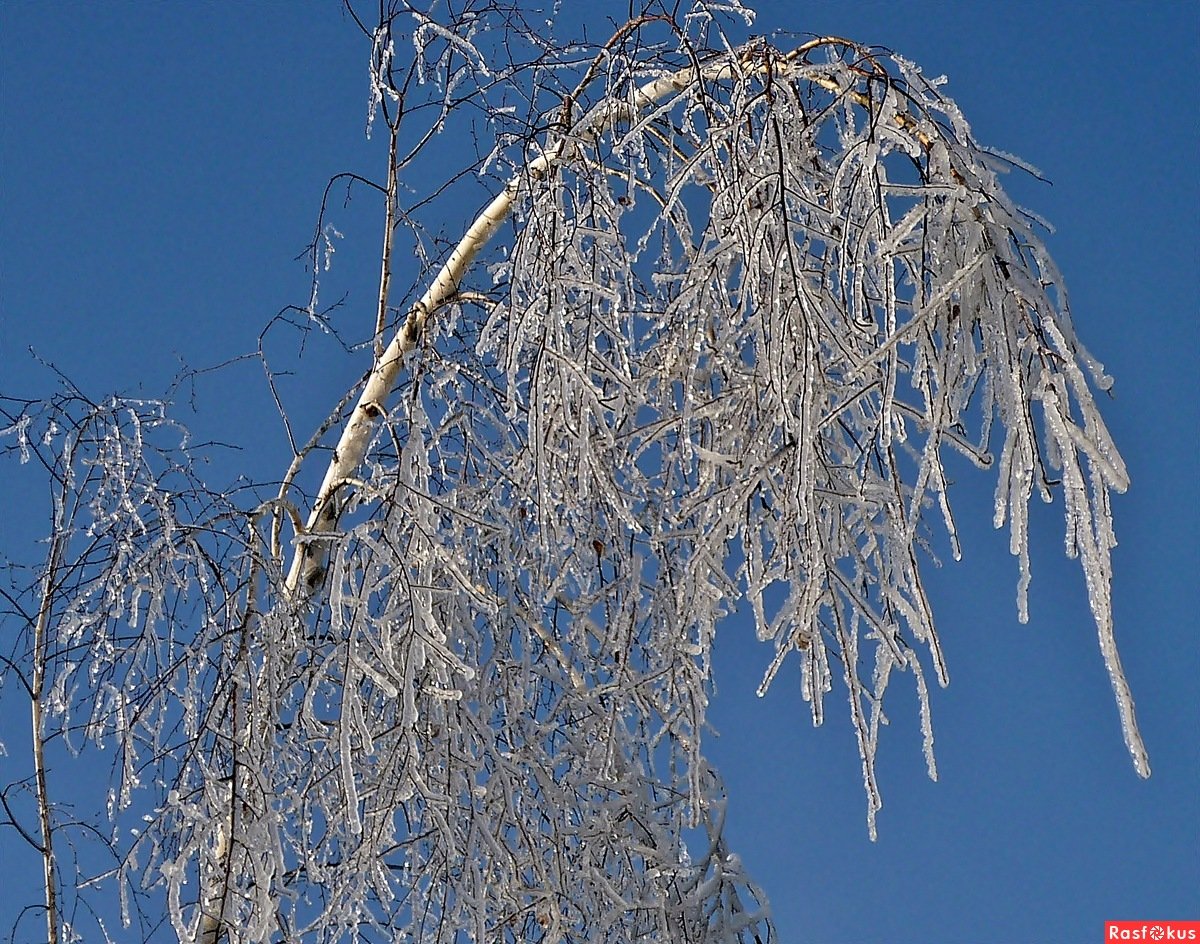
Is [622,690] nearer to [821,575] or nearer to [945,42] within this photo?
[821,575]

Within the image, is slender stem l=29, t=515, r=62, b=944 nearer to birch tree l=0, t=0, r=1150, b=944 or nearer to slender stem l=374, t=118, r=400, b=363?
birch tree l=0, t=0, r=1150, b=944

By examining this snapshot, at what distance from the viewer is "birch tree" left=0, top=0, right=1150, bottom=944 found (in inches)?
40.9

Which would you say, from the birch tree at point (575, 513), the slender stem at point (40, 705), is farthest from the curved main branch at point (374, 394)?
the slender stem at point (40, 705)

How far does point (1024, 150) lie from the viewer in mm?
5031

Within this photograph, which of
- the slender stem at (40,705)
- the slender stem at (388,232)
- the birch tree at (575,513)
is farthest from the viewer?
the slender stem at (388,232)

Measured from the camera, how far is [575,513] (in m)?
1.53

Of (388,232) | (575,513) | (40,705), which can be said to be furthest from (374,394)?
(40,705)

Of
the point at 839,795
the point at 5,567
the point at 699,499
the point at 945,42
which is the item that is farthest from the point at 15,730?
the point at 945,42

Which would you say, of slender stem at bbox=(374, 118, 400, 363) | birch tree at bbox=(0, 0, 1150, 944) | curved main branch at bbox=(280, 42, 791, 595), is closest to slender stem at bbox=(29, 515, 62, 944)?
birch tree at bbox=(0, 0, 1150, 944)

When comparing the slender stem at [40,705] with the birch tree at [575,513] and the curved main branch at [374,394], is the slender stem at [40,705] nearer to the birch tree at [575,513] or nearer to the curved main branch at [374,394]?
the birch tree at [575,513]

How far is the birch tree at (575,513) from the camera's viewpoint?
3.41 ft

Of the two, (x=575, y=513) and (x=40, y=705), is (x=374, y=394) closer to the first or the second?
(x=575, y=513)

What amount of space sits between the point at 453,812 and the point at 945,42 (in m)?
4.34

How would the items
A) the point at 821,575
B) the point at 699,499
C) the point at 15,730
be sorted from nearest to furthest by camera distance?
the point at 821,575
the point at 699,499
the point at 15,730
